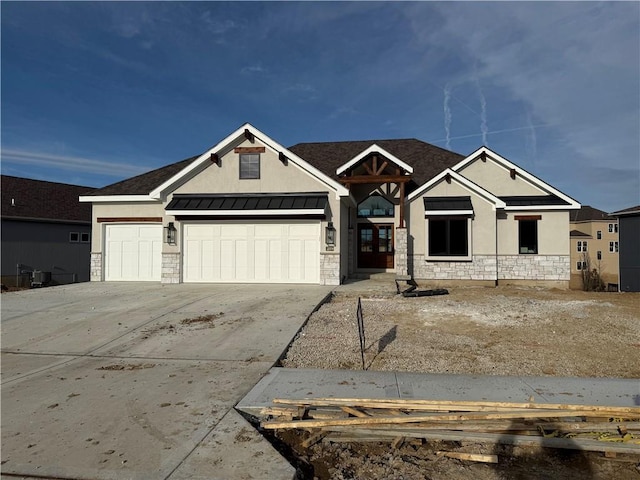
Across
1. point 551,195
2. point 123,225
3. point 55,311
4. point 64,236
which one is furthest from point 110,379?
A: point 64,236

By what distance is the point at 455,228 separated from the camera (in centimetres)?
1533

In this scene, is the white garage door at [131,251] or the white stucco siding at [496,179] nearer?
the white garage door at [131,251]

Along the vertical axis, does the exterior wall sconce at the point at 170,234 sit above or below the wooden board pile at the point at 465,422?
above

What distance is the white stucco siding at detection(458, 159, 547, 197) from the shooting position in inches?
651

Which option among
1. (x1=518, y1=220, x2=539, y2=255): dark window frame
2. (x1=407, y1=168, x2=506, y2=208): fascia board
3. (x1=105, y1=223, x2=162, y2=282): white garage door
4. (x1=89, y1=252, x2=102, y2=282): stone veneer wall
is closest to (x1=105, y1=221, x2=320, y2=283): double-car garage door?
(x1=105, y1=223, x2=162, y2=282): white garage door

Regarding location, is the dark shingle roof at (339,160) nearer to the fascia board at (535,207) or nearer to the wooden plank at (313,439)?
the fascia board at (535,207)

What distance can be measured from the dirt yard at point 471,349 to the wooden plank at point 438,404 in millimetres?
504

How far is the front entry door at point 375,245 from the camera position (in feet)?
54.9

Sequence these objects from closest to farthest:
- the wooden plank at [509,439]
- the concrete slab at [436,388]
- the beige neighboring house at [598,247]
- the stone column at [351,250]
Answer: the wooden plank at [509,439], the concrete slab at [436,388], the stone column at [351,250], the beige neighboring house at [598,247]

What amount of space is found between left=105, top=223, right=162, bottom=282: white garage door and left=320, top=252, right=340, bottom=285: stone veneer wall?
6.85 m

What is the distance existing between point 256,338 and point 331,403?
10.9ft

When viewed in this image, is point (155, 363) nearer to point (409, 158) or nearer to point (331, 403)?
point (331, 403)

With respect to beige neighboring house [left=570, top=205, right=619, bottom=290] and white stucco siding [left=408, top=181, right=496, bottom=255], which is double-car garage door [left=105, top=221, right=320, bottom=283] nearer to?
white stucco siding [left=408, top=181, right=496, bottom=255]

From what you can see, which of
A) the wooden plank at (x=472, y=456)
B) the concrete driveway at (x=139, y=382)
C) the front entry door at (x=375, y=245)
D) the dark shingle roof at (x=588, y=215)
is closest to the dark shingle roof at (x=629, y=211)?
the front entry door at (x=375, y=245)
